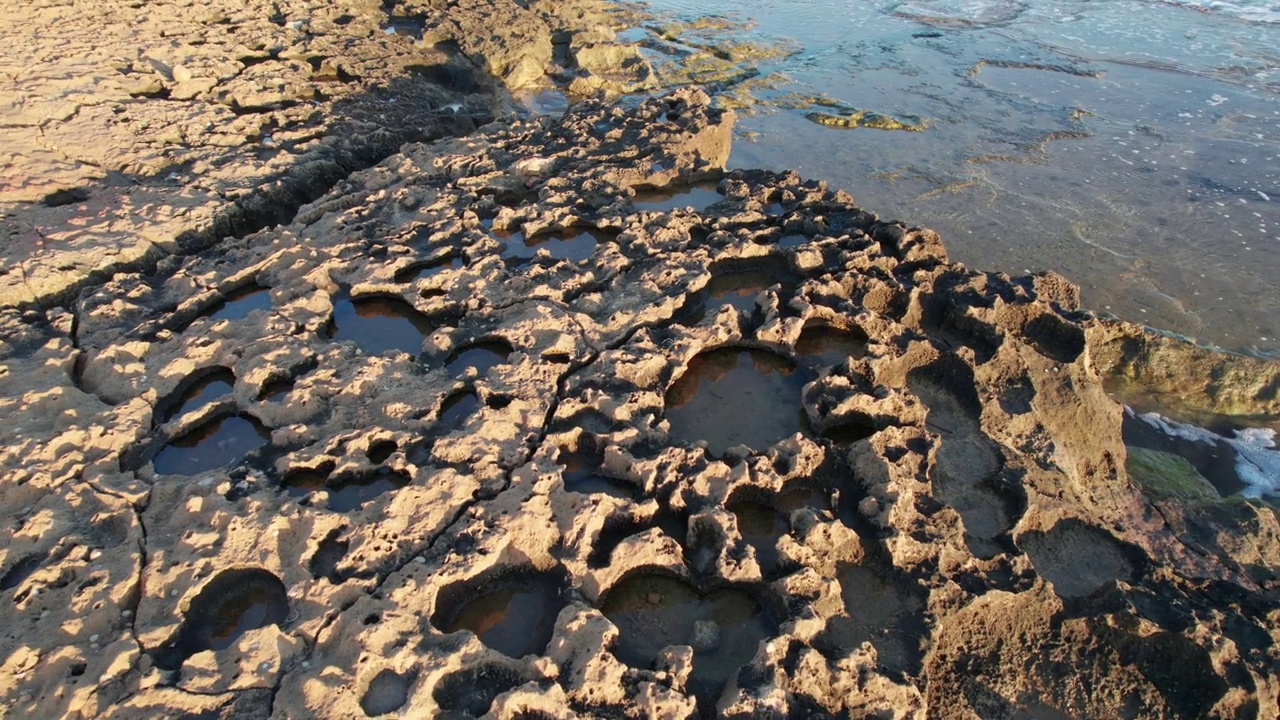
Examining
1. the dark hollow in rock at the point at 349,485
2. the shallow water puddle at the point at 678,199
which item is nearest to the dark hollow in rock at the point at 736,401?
the dark hollow in rock at the point at 349,485

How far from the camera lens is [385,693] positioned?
117 inches

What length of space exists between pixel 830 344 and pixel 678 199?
2545 millimetres

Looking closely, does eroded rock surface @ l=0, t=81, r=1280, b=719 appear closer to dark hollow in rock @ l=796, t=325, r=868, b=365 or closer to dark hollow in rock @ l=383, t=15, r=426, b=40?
dark hollow in rock @ l=796, t=325, r=868, b=365

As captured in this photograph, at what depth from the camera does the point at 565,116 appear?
8055mm

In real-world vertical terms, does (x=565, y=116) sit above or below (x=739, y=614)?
above

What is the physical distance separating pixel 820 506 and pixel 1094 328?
2.83 m

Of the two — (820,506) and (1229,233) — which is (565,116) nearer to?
(820,506)

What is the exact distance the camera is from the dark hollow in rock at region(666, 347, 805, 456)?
14.4 feet

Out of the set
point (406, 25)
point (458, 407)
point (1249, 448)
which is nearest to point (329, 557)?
point (458, 407)

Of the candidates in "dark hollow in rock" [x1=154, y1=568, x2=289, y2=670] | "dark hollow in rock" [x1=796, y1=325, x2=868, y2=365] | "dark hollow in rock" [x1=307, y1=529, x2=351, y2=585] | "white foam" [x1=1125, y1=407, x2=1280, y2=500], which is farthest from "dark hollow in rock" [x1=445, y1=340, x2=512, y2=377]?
"white foam" [x1=1125, y1=407, x2=1280, y2=500]

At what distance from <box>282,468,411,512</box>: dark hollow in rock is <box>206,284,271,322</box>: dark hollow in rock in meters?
1.76

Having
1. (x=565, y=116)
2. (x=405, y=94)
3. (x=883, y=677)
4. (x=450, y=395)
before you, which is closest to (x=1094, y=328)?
(x=883, y=677)

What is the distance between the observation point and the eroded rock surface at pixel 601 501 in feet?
10.1

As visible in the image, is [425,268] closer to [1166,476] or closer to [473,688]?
[473,688]
